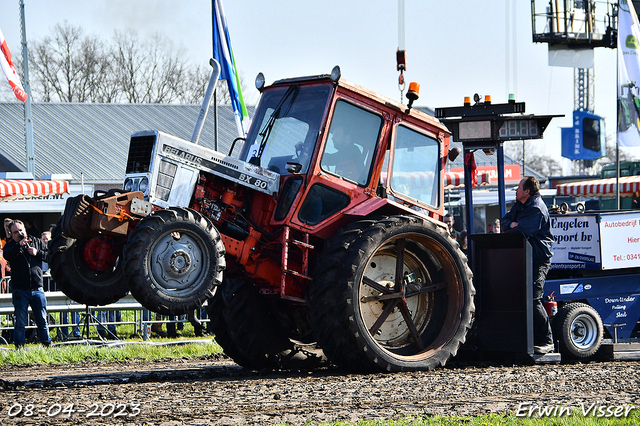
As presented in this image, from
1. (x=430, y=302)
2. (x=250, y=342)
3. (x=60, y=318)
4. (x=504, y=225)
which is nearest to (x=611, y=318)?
(x=504, y=225)

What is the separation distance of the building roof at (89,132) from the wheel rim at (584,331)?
18507 mm

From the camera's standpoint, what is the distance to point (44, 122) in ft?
104

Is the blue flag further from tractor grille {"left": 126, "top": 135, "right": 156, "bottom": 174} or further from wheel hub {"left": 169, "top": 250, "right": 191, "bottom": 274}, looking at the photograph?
wheel hub {"left": 169, "top": 250, "right": 191, "bottom": 274}

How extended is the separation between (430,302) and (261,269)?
76.2 inches

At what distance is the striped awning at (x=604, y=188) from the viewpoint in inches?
930

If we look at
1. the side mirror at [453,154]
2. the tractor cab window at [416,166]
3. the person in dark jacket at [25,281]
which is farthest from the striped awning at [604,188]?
the person in dark jacket at [25,281]

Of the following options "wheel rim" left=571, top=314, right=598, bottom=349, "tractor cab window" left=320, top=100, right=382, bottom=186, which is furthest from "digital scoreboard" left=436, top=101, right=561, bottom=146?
"wheel rim" left=571, top=314, right=598, bottom=349

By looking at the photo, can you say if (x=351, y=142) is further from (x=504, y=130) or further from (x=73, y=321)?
(x=73, y=321)

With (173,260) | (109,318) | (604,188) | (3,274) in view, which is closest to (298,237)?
(173,260)

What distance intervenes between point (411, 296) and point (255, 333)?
68.2 inches

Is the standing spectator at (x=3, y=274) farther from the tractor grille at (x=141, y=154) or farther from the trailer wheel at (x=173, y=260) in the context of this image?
the trailer wheel at (x=173, y=260)

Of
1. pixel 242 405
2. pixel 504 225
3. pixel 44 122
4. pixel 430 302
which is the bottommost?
pixel 242 405

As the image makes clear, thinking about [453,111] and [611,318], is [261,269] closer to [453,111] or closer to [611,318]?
[453,111]

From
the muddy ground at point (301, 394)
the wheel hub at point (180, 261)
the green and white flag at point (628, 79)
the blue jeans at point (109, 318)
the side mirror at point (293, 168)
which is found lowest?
the muddy ground at point (301, 394)
